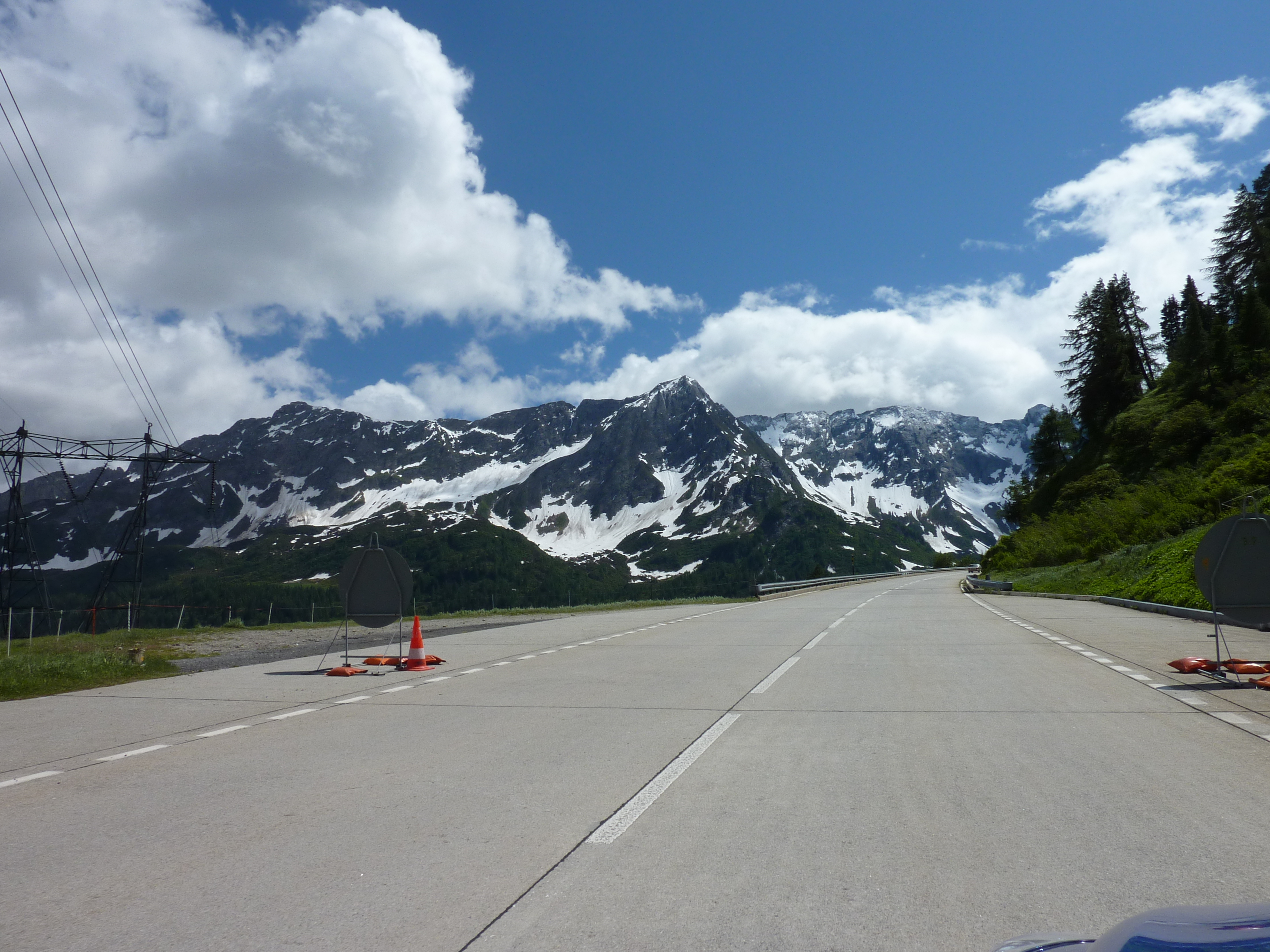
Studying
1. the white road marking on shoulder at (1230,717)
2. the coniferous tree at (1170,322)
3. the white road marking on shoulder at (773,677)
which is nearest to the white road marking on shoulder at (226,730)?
the white road marking on shoulder at (773,677)

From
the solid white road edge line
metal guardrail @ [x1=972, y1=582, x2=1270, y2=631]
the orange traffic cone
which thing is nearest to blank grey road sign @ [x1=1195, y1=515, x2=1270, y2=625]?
metal guardrail @ [x1=972, y1=582, x2=1270, y2=631]

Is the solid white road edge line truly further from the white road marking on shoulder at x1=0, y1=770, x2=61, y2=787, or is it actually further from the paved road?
the white road marking on shoulder at x1=0, y1=770, x2=61, y2=787

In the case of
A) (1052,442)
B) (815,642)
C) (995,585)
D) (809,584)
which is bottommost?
(815,642)

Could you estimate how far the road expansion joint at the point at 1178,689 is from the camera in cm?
794

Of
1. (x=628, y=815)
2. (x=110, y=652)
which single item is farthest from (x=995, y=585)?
(x=628, y=815)

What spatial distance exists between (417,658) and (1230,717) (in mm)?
10554

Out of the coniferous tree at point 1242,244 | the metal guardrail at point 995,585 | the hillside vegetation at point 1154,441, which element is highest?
the coniferous tree at point 1242,244

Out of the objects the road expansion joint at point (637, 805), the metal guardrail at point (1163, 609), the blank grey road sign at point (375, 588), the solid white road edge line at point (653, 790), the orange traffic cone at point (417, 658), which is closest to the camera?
the road expansion joint at point (637, 805)

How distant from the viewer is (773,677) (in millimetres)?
12031

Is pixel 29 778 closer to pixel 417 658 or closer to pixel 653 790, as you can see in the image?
pixel 653 790

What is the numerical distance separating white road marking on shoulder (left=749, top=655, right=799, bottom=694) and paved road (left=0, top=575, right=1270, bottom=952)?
0.19 metres

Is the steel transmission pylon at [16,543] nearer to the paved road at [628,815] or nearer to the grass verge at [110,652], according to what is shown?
the grass verge at [110,652]

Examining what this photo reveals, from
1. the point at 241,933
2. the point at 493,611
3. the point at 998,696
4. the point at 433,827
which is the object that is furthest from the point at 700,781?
the point at 493,611

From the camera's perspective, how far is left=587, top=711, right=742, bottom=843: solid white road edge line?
4.84 meters
